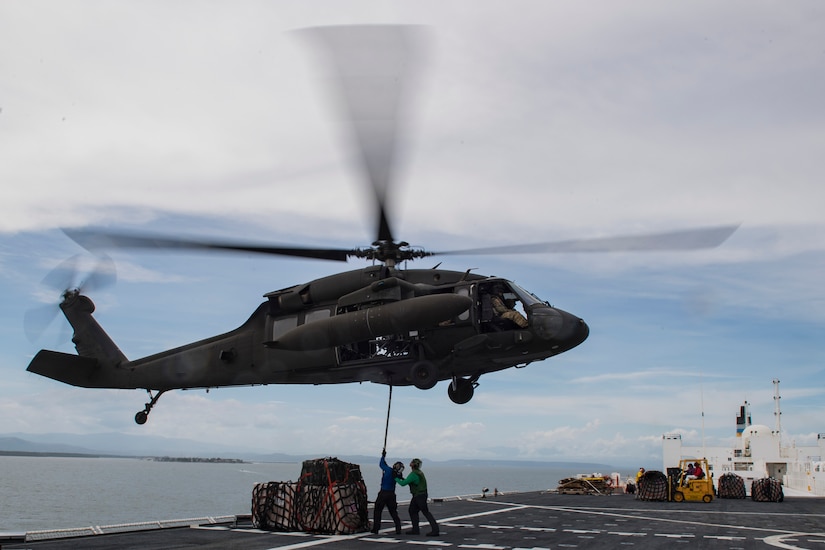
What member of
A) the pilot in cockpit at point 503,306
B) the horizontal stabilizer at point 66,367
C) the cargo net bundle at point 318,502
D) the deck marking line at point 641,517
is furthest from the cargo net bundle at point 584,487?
the horizontal stabilizer at point 66,367

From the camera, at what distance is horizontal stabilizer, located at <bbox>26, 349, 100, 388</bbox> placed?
20781mm

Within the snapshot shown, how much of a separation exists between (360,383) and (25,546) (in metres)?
8.52

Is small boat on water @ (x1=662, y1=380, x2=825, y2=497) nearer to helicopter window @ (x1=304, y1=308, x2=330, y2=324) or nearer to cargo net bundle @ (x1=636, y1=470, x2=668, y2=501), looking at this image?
cargo net bundle @ (x1=636, y1=470, x2=668, y2=501)

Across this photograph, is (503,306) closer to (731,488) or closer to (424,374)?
(424,374)

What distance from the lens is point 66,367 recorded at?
70.0 ft

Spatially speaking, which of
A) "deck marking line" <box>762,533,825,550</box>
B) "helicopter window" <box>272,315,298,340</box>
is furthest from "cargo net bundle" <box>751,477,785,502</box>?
"helicopter window" <box>272,315,298,340</box>

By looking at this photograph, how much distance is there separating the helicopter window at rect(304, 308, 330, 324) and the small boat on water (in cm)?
4711

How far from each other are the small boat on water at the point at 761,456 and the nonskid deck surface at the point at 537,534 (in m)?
34.6

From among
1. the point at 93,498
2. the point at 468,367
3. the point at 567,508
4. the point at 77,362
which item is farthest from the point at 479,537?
the point at 93,498

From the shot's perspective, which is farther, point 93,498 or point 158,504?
point 93,498

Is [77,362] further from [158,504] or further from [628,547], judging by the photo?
[158,504]

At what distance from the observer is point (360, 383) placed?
61.3ft

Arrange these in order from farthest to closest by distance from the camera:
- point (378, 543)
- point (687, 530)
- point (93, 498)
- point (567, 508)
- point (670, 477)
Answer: point (93, 498) < point (670, 477) < point (567, 508) < point (687, 530) < point (378, 543)

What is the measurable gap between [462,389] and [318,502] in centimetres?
460
